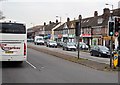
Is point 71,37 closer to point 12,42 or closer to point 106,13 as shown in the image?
point 106,13

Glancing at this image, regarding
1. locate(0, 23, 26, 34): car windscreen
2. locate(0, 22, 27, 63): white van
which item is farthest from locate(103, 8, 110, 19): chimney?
locate(0, 22, 27, 63): white van

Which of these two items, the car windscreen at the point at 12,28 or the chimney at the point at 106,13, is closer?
the car windscreen at the point at 12,28

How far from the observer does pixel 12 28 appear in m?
19.1

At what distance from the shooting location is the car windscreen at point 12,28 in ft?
62.0

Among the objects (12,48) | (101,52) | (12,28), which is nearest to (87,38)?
(101,52)

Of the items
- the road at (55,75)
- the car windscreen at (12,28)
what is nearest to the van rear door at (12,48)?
the car windscreen at (12,28)

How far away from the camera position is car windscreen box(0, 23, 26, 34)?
18.9 metres

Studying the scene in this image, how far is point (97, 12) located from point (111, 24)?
69941mm

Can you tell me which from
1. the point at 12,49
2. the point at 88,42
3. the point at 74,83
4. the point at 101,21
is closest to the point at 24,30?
the point at 12,49

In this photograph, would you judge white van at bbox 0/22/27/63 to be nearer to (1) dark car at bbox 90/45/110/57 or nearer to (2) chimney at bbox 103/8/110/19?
(1) dark car at bbox 90/45/110/57

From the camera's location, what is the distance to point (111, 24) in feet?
63.7

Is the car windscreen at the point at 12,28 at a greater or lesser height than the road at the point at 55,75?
greater

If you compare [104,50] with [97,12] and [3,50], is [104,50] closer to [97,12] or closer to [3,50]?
[3,50]

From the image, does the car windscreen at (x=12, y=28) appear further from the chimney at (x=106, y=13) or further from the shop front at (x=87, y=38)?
the shop front at (x=87, y=38)
